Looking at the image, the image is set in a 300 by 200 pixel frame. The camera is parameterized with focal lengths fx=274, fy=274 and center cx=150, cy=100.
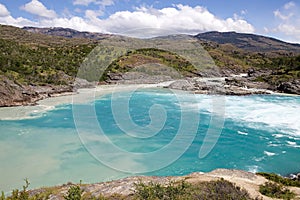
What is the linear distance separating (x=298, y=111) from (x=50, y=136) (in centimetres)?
3256

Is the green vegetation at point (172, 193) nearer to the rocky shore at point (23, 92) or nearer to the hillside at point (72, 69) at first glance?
the rocky shore at point (23, 92)

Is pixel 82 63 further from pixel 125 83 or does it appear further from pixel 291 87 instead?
pixel 291 87

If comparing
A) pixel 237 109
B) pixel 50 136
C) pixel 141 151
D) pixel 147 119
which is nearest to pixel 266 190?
pixel 141 151

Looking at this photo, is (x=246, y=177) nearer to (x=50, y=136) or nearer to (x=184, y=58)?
(x=50, y=136)

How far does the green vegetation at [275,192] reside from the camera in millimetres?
11219

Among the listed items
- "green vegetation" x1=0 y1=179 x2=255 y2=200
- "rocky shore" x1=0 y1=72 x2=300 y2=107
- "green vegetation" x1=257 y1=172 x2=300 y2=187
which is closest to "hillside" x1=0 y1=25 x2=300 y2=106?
"rocky shore" x1=0 y1=72 x2=300 y2=107

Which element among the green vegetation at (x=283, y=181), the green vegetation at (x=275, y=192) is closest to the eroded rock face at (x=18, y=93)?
the green vegetation at (x=283, y=181)

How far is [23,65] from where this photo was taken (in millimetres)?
55250

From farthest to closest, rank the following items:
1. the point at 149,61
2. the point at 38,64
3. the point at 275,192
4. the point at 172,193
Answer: the point at 149,61 < the point at 38,64 < the point at 275,192 < the point at 172,193

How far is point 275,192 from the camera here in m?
11.8

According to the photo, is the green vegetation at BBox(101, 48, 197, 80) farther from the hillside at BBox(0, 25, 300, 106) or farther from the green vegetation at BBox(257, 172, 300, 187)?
the green vegetation at BBox(257, 172, 300, 187)

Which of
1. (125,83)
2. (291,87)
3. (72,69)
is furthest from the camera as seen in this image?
(125,83)

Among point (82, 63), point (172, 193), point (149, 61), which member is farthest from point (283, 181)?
point (149, 61)

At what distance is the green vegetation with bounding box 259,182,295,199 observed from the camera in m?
11.2
